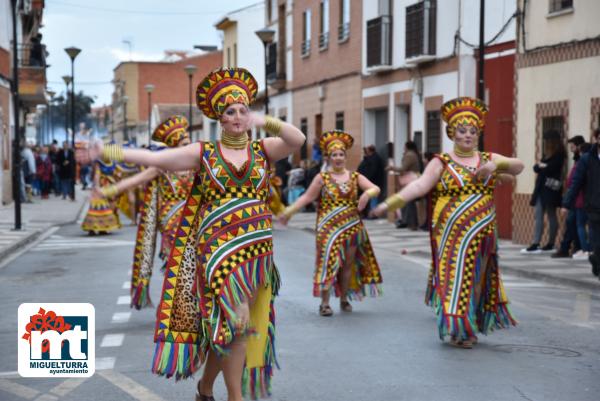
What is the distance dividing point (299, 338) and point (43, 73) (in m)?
33.7

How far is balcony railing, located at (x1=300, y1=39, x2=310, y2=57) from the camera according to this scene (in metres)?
35.8

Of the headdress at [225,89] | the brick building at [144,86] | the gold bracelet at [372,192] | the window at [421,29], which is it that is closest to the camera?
the headdress at [225,89]

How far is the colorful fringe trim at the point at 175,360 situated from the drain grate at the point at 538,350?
3.29 metres

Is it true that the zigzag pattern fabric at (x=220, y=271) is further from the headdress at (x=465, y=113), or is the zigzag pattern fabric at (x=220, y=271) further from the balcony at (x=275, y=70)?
the balcony at (x=275, y=70)

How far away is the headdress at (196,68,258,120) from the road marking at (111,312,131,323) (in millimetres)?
4256

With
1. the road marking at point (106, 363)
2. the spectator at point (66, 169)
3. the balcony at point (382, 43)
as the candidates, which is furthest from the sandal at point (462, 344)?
the spectator at point (66, 169)

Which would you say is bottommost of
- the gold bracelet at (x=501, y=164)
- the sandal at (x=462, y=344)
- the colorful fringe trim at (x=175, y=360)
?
the sandal at (x=462, y=344)

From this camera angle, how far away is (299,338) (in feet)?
29.0

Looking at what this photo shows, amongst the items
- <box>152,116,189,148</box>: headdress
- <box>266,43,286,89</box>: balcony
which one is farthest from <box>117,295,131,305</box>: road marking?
<box>266,43,286,89</box>: balcony

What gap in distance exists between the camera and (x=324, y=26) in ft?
111

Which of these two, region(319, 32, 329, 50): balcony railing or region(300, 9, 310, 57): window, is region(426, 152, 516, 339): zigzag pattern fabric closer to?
region(319, 32, 329, 50): balcony railing

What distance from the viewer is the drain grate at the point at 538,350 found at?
323 inches

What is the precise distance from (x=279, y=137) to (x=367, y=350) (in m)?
2.92

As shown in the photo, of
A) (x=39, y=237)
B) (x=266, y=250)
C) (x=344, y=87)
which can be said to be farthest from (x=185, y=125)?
(x=344, y=87)
